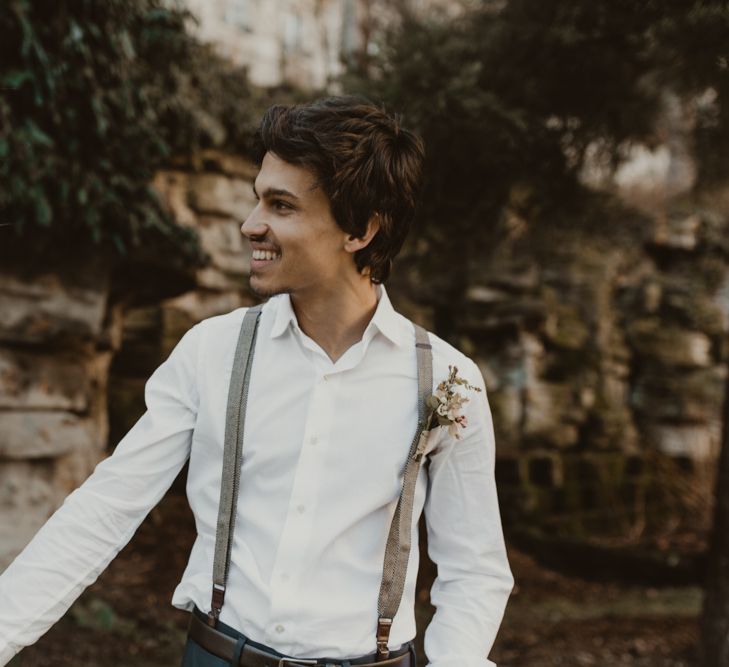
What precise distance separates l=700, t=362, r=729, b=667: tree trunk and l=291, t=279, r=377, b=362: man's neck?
3.36 metres

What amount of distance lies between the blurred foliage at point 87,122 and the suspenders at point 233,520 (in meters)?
2.50

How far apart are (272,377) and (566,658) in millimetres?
4497

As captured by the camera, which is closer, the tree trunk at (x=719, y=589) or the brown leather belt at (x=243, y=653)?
the brown leather belt at (x=243, y=653)

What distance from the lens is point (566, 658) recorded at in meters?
5.35

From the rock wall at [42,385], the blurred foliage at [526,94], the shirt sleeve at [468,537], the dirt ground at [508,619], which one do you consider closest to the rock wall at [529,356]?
the rock wall at [42,385]

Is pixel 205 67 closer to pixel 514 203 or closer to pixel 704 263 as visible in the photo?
pixel 514 203

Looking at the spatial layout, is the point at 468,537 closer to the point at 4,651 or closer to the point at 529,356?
the point at 4,651

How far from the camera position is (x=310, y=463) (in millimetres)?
1695

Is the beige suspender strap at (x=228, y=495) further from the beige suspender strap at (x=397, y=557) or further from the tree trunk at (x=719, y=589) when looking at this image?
the tree trunk at (x=719, y=589)

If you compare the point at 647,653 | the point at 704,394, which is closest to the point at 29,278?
the point at 647,653

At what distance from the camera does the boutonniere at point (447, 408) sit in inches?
66.6

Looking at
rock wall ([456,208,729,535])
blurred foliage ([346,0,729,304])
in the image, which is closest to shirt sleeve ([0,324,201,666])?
blurred foliage ([346,0,729,304])

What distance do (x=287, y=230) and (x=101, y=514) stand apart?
758 millimetres

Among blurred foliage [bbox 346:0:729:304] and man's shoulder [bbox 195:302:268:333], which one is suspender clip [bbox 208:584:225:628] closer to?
man's shoulder [bbox 195:302:268:333]
